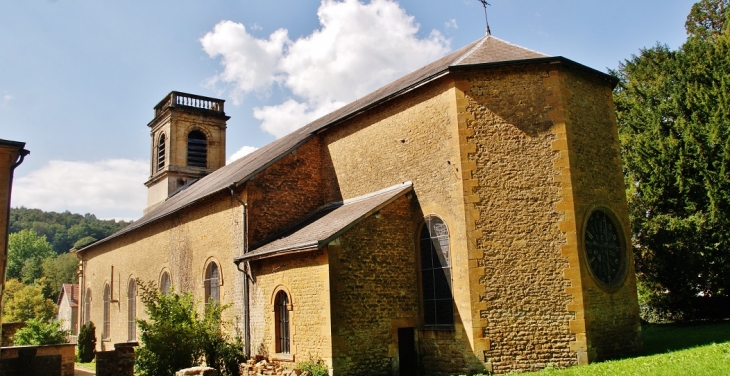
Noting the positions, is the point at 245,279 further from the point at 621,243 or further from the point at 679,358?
the point at 679,358

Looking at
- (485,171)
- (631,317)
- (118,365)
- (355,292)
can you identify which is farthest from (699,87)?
(118,365)

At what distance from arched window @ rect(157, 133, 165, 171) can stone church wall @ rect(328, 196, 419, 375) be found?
2021 cm

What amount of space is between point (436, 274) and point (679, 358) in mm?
5378

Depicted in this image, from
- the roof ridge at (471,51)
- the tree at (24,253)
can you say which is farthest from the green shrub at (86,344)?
the tree at (24,253)

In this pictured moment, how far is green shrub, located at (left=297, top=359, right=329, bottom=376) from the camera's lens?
12.1m

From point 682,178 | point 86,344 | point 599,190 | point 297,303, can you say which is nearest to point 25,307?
point 86,344

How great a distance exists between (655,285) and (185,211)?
57.2 feet

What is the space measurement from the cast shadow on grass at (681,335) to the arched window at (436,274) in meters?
5.00

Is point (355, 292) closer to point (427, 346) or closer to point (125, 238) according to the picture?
point (427, 346)

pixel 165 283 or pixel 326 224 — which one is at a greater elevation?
pixel 326 224

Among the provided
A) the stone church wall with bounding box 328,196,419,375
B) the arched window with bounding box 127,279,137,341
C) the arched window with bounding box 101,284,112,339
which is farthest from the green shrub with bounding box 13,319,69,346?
the stone church wall with bounding box 328,196,419,375

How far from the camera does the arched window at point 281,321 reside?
14.0m

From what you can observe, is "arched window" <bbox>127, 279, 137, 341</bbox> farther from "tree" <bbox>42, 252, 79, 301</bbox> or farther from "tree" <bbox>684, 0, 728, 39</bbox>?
"tree" <bbox>42, 252, 79, 301</bbox>

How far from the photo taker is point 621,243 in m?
14.0
